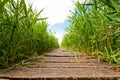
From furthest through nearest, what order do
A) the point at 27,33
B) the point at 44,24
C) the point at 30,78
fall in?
the point at 44,24
the point at 27,33
the point at 30,78

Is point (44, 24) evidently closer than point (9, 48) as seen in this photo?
No

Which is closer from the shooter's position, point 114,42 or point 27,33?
point 27,33

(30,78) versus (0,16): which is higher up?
(0,16)

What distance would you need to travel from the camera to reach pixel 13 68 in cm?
241

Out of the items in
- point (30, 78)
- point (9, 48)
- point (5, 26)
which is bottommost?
point (30, 78)

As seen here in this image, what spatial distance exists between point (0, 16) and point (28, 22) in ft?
1.80

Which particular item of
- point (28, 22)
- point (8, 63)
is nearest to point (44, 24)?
point (28, 22)

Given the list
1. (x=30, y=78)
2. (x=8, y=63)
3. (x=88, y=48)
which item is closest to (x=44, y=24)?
(x=88, y=48)

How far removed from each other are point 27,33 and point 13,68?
57 cm

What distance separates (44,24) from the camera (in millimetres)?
4699

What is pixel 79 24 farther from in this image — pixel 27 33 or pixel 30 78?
pixel 30 78

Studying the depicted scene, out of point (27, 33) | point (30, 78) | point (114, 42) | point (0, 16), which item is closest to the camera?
point (30, 78)

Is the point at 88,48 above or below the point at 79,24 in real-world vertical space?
below

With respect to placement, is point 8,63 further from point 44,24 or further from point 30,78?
point 44,24
